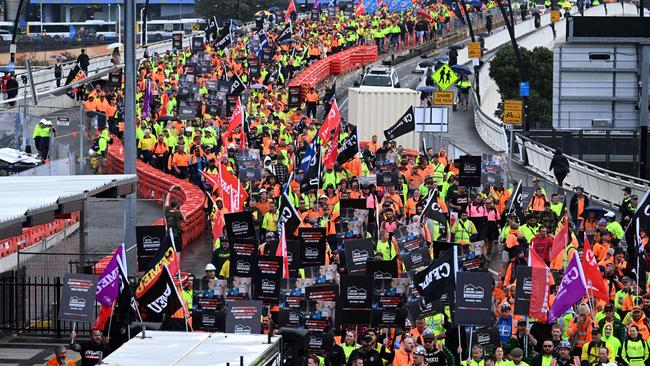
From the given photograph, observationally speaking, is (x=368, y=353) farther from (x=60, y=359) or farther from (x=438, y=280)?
(x=60, y=359)

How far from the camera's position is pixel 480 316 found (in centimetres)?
2128

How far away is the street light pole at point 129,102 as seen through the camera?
25547 mm

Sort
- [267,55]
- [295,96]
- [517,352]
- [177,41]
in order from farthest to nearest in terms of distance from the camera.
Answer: [177,41], [267,55], [295,96], [517,352]

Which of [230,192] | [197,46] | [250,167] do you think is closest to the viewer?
[230,192]

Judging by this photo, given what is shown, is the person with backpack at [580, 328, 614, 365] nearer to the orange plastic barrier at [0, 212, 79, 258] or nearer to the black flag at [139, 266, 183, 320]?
the black flag at [139, 266, 183, 320]

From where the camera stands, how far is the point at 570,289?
21797mm

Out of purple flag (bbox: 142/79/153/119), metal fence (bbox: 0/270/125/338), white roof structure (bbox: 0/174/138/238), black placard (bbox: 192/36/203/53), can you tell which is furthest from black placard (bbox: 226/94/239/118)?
metal fence (bbox: 0/270/125/338)

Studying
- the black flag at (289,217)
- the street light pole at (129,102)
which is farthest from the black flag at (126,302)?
the black flag at (289,217)

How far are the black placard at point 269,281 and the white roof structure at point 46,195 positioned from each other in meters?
3.01

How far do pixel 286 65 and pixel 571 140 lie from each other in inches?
657

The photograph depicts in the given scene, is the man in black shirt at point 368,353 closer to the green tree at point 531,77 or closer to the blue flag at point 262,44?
the blue flag at point 262,44

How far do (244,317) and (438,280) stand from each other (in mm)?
2694

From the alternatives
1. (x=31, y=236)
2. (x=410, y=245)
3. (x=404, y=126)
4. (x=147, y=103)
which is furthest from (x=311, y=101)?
(x=410, y=245)

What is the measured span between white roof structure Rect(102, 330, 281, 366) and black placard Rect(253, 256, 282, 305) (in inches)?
171
